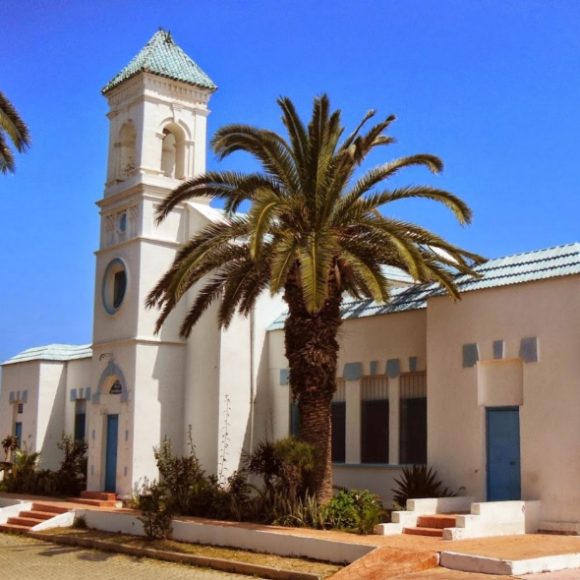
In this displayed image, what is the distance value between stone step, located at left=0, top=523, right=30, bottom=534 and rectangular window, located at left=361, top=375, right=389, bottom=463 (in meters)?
8.46

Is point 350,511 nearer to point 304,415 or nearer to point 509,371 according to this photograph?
point 304,415

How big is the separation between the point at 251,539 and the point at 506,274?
7.66 metres

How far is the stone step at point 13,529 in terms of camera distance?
2338 centimetres

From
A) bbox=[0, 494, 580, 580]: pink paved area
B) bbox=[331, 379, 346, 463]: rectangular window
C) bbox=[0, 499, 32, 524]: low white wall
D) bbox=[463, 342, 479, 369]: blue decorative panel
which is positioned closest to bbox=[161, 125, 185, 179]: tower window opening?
bbox=[331, 379, 346, 463]: rectangular window

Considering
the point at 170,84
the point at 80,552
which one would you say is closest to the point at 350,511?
the point at 80,552

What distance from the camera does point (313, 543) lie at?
53.9 feet

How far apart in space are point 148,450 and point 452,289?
10.3 m

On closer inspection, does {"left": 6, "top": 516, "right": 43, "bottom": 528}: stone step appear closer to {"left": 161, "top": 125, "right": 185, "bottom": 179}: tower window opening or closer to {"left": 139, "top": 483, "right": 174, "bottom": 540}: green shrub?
{"left": 139, "top": 483, "right": 174, "bottom": 540}: green shrub

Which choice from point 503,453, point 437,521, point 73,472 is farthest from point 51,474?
point 503,453

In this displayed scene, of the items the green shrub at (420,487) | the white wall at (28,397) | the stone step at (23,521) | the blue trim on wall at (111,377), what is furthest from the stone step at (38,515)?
the green shrub at (420,487)

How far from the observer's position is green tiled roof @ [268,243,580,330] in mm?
19094

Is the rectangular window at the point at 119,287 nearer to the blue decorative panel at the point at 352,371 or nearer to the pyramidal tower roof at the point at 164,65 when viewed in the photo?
the pyramidal tower roof at the point at 164,65

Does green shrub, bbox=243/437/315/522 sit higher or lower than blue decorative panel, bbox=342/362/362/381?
lower

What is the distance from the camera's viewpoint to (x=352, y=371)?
24.1 m
